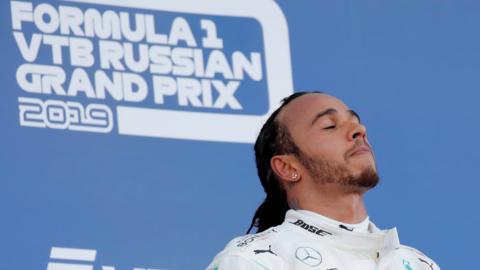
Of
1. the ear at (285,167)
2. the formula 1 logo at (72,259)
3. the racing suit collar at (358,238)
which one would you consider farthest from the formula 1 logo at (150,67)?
the racing suit collar at (358,238)

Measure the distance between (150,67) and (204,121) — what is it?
0.15 m

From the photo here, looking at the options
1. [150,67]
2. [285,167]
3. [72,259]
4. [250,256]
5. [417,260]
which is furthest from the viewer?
[150,67]

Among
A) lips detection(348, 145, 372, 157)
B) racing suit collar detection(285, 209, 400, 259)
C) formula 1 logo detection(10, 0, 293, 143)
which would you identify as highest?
formula 1 logo detection(10, 0, 293, 143)

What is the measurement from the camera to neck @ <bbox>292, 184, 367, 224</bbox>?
9.27ft

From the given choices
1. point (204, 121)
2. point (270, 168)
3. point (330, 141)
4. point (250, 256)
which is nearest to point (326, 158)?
point (330, 141)

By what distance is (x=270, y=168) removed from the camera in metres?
2.98

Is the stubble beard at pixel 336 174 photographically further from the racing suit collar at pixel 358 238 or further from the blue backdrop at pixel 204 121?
the blue backdrop at pixel 204 121

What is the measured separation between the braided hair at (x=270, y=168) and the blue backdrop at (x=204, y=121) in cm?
26

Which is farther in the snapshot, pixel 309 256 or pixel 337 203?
pixel 337 203

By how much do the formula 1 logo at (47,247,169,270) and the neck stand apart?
473 millimetres

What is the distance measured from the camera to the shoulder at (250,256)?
104 inches

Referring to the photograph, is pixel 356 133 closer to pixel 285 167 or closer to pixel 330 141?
pixel 330 141

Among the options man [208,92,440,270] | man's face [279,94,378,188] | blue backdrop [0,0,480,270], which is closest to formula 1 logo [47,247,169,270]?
blue backdrop [0,0,480,270]

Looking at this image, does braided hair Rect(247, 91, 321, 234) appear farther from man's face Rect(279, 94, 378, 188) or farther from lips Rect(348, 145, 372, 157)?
lips Rect(348, 145, 372, 157)
